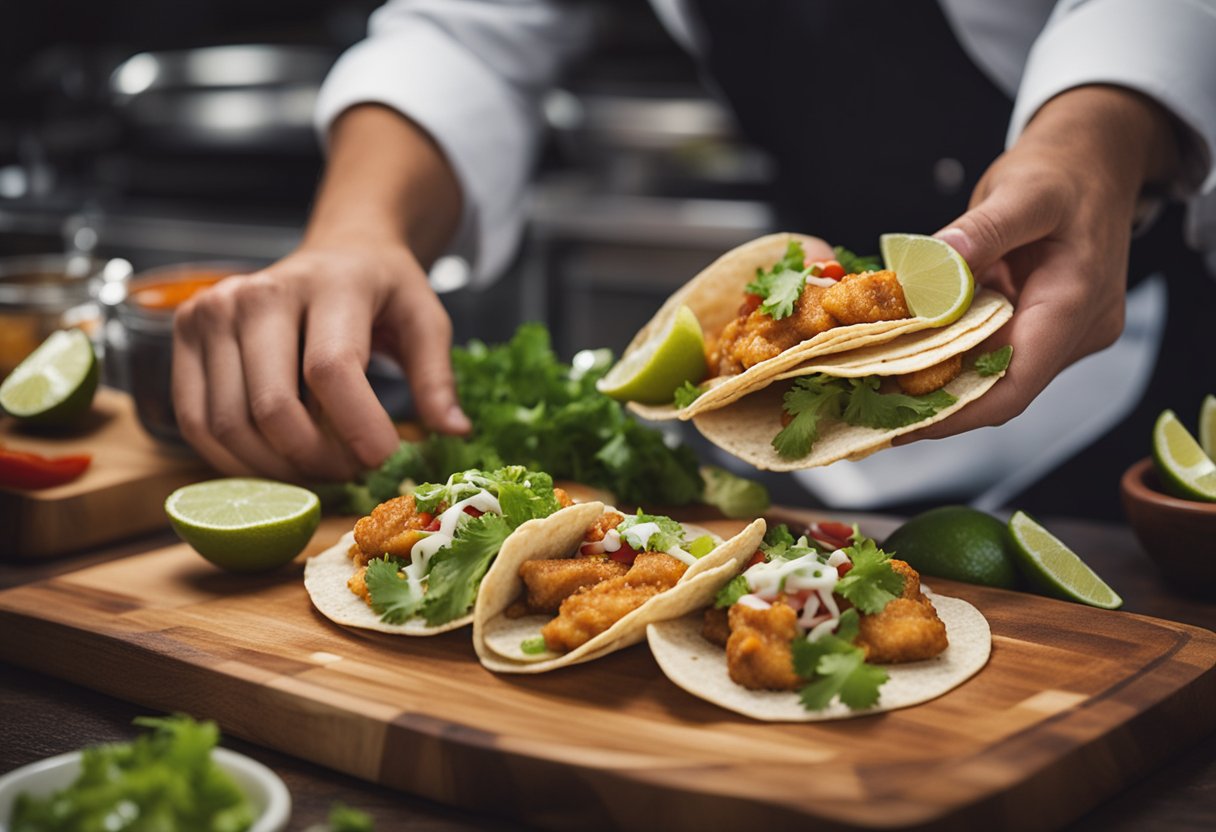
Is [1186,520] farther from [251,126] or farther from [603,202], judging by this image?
[251,126]

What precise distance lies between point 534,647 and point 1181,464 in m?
1.10

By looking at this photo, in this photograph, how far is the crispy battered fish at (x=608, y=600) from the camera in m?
1.62

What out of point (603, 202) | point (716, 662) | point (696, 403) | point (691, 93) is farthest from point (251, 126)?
point (716, 662)

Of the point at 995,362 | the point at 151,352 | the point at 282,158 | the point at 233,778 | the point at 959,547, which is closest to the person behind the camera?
the point at 233,778

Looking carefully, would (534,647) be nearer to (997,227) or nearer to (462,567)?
(462,567)

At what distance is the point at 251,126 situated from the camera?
512cm

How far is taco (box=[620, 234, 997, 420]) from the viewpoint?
1895 mm

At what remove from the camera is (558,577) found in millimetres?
1712

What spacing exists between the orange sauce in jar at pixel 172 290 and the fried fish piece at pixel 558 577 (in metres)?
1.17

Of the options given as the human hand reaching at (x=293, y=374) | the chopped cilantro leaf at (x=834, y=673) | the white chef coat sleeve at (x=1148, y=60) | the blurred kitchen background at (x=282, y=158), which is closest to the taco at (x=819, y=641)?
the chopped cilantro leaf at (x=834, y=673)

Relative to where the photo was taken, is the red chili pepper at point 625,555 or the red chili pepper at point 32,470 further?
the red chili pepper at point 32,470

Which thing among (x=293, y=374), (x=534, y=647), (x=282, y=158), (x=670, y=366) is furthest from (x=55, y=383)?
(x=282, y=158)

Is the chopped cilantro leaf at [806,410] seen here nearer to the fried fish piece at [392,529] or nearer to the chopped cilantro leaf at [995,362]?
the chopped cilantro leaf at [995,362]

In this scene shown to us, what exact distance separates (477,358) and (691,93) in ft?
10.3
